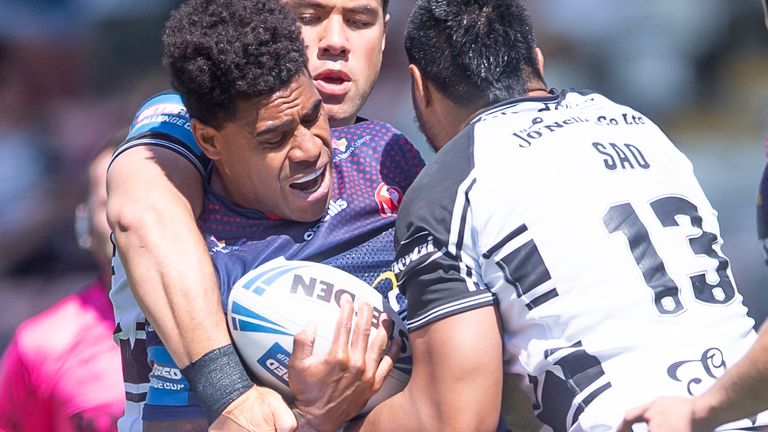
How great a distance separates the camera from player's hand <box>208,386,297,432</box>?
2.66 metres

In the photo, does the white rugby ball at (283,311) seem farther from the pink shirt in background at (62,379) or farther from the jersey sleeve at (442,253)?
the pink shirt in background at (62,379)

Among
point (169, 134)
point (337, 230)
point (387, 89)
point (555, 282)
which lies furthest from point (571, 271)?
point (387, 89)

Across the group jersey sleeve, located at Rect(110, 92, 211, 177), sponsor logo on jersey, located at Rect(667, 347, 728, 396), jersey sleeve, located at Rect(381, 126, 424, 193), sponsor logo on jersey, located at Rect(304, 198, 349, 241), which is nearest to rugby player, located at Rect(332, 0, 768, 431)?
sponsor logo on jersey, located at Rect(667, 347, 728, 396)

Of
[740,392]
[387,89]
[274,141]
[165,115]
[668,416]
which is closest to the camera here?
[740,392]

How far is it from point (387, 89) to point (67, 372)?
3.04 meters

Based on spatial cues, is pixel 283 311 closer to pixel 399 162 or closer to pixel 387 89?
pixel 399 162

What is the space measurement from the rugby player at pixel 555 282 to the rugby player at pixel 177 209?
1.61 feet

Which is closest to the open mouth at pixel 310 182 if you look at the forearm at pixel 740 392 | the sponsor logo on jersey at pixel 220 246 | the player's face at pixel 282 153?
the player's face at pixel 282 153

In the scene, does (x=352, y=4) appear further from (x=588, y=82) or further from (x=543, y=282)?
(x=588, y=82)

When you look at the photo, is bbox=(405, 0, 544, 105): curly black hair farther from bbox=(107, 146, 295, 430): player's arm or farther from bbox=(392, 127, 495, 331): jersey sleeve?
bbox=(107, 146, 295, 430): player's arm

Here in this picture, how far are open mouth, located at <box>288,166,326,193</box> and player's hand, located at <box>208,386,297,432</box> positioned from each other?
55 cm

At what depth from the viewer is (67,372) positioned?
14.4 feet

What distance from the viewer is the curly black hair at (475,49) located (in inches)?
114

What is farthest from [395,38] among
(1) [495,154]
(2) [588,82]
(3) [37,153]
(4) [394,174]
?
(1) [495,154]
